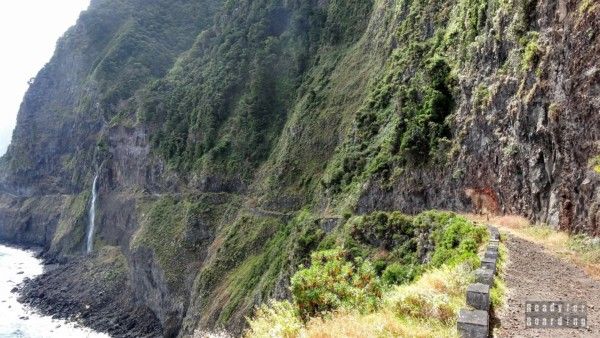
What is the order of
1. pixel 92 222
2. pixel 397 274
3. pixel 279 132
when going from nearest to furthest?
pixel 397 274 → pixel 279 132 → pixel 92 222

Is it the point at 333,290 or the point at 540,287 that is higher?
the point at 540,287

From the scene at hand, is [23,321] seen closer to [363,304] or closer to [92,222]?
[92,222]

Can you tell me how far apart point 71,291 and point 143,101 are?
41117 mm

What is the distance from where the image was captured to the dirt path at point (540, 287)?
431 inches

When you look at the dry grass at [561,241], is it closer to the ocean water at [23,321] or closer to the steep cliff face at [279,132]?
the steep cliff face at [279,132]

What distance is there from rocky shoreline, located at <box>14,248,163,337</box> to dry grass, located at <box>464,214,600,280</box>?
55.2 meters

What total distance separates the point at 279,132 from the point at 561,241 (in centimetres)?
6487

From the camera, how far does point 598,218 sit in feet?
61.0

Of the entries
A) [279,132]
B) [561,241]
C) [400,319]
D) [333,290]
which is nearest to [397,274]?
[561,241]

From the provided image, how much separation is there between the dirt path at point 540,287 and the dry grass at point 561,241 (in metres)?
0.39

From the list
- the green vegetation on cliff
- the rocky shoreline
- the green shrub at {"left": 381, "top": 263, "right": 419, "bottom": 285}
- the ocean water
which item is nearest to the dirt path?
the green vegetation on cliff

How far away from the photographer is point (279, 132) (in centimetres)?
8300

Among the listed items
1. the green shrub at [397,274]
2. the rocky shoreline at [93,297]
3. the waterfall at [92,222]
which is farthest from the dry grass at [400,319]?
the waterfall at [92,222]

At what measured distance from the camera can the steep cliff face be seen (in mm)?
25406
